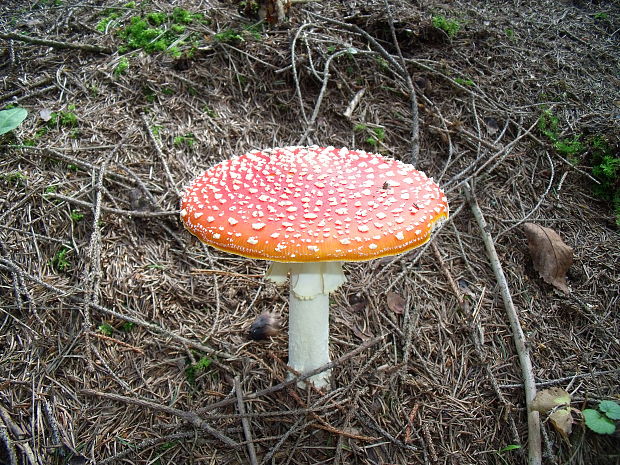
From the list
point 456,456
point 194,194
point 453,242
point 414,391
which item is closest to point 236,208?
point 194,194

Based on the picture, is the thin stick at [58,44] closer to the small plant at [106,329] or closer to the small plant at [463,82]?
the small plant at [106,329]

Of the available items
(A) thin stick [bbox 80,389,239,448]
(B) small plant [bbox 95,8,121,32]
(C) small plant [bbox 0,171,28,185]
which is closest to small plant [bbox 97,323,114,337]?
(A) thin stick [bbox 80,389,239,448]

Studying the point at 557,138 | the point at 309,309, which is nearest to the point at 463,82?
the point at 557,138

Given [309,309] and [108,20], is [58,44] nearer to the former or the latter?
[108,20]

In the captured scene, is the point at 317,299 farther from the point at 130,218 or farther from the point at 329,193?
the point at 130,218

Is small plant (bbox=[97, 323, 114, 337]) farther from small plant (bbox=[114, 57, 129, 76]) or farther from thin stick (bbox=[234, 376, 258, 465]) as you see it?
small plant (bbox=[114, 57, 129, 76])

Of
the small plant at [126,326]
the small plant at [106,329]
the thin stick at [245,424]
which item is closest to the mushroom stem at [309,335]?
the thin stick at [245,424]
